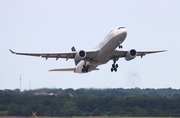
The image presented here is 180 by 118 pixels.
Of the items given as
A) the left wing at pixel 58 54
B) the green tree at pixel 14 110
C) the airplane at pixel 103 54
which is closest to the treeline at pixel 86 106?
the green tree at pixel 14 110

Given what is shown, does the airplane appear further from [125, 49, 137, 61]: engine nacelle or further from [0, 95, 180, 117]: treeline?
[0, 95, 180, 117]: treeline

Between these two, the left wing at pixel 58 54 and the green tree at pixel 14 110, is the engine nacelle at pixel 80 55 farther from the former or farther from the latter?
the green tree at pixel 14 110

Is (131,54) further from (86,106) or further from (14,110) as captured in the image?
(14,110)

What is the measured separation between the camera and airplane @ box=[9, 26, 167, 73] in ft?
199

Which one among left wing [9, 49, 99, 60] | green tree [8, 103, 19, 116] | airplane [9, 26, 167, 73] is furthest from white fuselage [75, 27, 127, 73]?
green tree [8, 103, 19, 116]

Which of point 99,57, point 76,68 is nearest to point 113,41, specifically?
point 99,57

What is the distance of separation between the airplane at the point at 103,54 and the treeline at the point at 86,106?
4766 mm

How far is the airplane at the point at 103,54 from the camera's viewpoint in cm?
6056

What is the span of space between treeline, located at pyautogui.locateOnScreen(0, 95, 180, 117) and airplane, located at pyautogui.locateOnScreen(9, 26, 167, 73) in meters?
4.77

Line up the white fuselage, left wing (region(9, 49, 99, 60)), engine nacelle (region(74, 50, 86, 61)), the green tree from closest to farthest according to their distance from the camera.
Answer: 1. the white fuselage
2. engine nacelle (region(74, 50, 86, 61))
3. left wing (region(9, 49, 99, 60))
4. the green tree

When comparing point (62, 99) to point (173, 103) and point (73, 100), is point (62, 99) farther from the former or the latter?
point (173, 103)

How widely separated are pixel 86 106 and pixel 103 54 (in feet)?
34.3

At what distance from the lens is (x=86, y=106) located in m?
70.2

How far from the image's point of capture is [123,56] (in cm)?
6631
